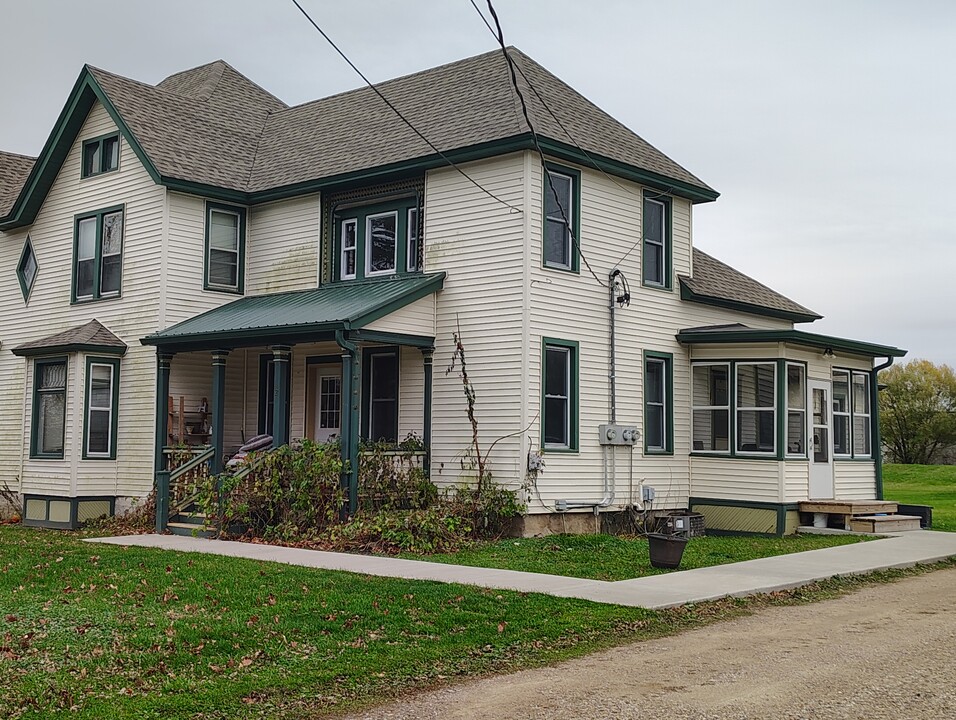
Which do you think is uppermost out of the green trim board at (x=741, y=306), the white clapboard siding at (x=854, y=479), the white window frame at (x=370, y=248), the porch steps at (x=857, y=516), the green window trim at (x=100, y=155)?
the green window trim at (x=100, y=155)

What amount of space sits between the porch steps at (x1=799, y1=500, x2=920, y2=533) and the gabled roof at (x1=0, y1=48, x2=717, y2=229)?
20.5 feet

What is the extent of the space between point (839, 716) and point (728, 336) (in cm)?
1311

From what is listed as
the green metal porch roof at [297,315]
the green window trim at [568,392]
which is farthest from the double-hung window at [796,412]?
the green metal porch roof at [297,315]

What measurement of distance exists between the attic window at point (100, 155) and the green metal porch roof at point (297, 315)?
3.92 meters

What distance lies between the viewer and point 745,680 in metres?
8.02

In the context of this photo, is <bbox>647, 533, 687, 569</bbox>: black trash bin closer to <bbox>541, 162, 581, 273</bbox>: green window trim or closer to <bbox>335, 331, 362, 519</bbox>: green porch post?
<bbox>335, 331, 362, 519</bbox>: green porch post

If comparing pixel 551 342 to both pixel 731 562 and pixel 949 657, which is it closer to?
pixel 731 562

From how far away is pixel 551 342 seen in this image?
1789cm

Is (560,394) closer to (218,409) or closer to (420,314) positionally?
(420,314)

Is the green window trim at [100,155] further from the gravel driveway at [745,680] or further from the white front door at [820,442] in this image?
the gravel driveway at [745,680]

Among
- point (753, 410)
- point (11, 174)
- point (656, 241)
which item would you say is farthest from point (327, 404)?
point (11, 174)

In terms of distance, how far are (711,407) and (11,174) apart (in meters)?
17.3

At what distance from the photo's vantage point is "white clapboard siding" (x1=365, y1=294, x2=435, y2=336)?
17484 mm

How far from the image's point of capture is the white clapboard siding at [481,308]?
17.6 meters
